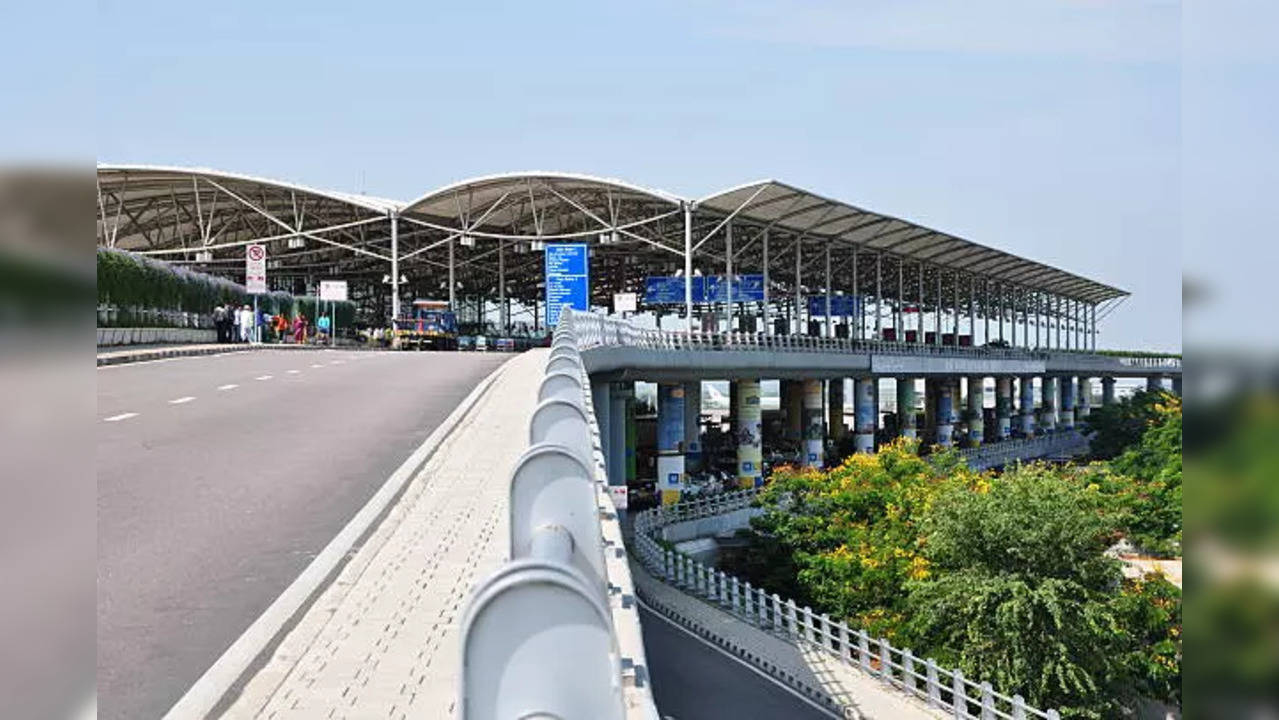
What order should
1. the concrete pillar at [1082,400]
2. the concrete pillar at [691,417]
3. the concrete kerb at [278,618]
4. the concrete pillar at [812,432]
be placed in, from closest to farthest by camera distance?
1. the concrete kerb at [278,618]
2. the concrete pillar at [691,417]
3. the concrete pillar at [812,432]
4. the concrete pillar at [1082,400]

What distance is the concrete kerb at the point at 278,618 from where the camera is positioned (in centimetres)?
672

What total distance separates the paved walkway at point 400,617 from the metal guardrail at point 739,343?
39.3ft

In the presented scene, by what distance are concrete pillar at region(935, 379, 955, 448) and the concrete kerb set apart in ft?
233

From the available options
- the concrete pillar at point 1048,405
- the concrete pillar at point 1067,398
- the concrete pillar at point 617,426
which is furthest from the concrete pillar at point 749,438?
the concrete pillar at point 1067,398

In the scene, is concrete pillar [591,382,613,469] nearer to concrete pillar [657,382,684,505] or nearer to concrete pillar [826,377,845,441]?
concrete pillar [657,382,684,505]

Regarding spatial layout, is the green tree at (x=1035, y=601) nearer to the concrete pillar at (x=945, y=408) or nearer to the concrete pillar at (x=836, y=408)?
the concrete pillar at (x=836, y=408)

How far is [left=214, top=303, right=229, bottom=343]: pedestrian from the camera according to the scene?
48719 millimetres

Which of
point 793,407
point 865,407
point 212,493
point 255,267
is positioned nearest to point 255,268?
point 255,267

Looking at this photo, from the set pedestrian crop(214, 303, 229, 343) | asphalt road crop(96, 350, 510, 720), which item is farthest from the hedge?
asphalt road crop(96, 350, 510, 720)

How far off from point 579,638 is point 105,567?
8492mm

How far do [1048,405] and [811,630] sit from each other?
272 feet

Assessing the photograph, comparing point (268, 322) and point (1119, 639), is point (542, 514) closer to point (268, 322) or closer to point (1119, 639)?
point (1119, 639)
